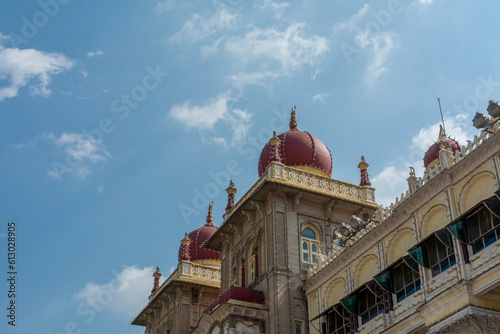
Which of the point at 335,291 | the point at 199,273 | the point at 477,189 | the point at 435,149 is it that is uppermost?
the point at 435,149

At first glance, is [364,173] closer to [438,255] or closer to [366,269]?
[366,269]

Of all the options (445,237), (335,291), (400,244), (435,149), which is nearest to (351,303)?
(335,291)

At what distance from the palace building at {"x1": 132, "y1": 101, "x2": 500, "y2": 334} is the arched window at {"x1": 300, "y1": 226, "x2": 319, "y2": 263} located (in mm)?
62

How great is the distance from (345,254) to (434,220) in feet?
18.8

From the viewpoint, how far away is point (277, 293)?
3069 centimetres

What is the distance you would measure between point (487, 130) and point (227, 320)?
1466 centimetres

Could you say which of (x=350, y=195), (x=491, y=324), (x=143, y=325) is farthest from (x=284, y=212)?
(x=143, y=325)

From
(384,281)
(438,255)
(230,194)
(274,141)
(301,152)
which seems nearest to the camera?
(438,255)

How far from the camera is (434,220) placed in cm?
2358

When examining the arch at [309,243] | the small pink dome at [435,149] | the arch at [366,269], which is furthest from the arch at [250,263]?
the small pink dome at [435,149]

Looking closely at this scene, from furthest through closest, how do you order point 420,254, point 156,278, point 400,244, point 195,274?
point 156,278
point 195,274
point 400,244
point 420,254

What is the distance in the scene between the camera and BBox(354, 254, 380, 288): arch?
2659 centimetres

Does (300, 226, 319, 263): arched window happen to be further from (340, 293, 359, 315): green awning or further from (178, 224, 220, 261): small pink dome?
(178, 224, 220, 261): small pink dome

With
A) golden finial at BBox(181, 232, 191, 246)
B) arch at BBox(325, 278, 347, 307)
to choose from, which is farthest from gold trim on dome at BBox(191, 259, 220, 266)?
arch at BBox(325, 278, 347, 307)
